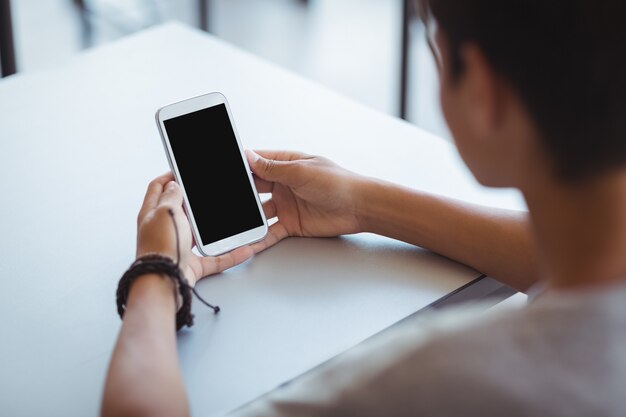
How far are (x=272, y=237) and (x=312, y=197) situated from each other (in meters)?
0.07

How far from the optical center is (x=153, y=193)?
3.57ft

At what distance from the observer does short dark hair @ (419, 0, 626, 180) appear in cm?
61

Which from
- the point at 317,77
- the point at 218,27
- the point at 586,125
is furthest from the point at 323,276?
the point at 218,27

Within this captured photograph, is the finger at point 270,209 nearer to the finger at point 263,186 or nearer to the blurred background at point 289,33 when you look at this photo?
the finger at point 263,186

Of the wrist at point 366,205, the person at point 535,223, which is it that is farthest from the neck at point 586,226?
the wrist at point 366,205

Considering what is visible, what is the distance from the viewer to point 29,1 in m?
3.29

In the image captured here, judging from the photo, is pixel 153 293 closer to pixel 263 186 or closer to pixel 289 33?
pixel 263 186

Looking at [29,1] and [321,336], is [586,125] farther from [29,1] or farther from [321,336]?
[29,1]

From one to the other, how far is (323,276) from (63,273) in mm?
302

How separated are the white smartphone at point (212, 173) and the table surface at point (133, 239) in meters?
0.02

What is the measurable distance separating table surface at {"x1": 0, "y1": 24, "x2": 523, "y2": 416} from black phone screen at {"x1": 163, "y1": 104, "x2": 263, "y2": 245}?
19 mm

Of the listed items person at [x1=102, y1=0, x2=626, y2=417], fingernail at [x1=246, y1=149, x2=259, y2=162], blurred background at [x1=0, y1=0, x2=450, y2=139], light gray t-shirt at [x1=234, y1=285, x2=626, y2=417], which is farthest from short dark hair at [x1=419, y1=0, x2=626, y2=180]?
blurred background at [x1=0, y1=0, x2=450, y2=139]

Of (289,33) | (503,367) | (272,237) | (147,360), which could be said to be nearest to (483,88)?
(503,367)

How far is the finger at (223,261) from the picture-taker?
1086 millimetres
